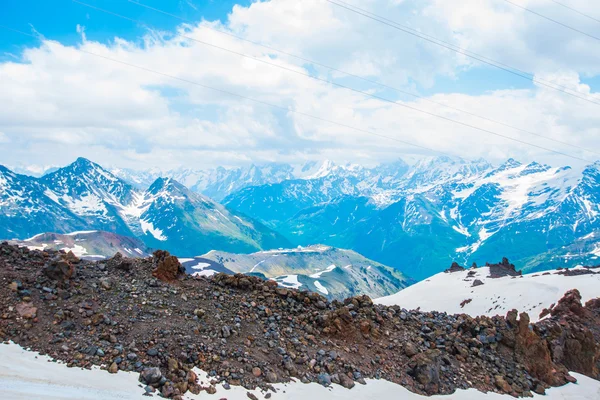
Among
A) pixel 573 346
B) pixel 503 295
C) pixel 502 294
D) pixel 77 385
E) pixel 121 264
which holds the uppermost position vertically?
pixel 502 294

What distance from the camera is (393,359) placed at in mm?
23109

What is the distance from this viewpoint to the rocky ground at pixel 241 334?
17156 mm

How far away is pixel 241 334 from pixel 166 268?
6.89 m

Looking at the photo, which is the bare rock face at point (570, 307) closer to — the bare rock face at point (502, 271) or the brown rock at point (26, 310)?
the brown rock at point (26, 310)

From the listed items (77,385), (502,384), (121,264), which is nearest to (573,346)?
(502,384)

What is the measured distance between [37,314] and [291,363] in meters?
11.1

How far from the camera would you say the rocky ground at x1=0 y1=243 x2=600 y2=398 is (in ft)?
56.3

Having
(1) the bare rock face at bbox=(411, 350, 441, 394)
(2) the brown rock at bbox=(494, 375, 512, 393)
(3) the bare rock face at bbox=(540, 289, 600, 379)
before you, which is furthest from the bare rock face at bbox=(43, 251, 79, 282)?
(3) the bare rock face at bbox=(540, 289, 600, 379)

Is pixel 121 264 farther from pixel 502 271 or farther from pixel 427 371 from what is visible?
pixel 502 271

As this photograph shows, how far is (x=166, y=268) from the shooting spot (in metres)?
24.7

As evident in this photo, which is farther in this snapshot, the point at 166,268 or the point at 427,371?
the point at 166,268

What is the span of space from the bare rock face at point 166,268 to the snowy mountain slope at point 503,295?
48284 mm

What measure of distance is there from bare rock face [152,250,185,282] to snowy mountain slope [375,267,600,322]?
1901 inches

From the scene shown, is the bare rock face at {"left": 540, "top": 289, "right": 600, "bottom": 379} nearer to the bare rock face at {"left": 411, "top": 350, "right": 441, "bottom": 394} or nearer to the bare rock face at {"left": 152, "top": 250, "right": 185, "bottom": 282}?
the bare rock face at {"left": 411, "top": 350, "right": 441, "bottom": 394}
